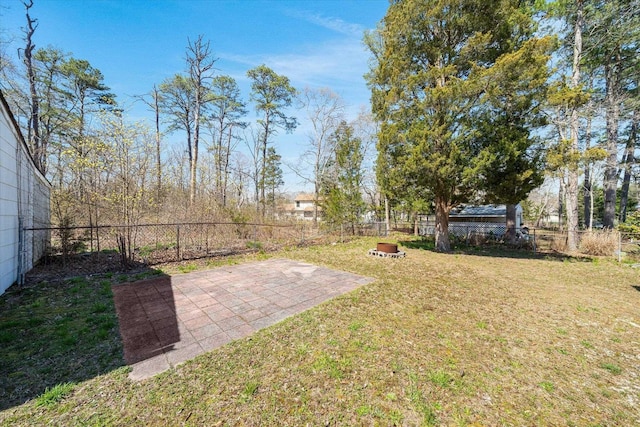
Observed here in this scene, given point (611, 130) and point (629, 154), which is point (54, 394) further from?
point (629, 154)

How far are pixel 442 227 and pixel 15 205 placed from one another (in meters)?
12.6

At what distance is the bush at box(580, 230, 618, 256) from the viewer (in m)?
8.85

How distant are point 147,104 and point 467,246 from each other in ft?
63.4

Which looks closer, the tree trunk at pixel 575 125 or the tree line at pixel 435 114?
the tree line at pixel 435 114

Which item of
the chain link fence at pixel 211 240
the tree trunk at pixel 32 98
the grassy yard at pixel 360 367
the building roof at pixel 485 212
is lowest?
the grassy yard at pixel 360 367

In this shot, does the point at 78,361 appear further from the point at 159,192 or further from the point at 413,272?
the point at 159,192

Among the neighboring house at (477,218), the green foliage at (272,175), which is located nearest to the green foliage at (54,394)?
the neighboring house at (477,218)

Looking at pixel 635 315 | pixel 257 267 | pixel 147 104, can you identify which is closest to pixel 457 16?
pixel 635 315

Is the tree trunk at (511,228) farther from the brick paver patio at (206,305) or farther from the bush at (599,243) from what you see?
the brick paver patio at (206,305)

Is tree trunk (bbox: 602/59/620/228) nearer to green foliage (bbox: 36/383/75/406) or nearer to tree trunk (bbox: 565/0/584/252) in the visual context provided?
tree trunk (bbox: 565/0/584/252)

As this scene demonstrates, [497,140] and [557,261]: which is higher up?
[497,140]

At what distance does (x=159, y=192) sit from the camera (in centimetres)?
985

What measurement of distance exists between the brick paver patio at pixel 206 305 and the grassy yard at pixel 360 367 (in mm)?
208

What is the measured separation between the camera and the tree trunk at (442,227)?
9572 mm
